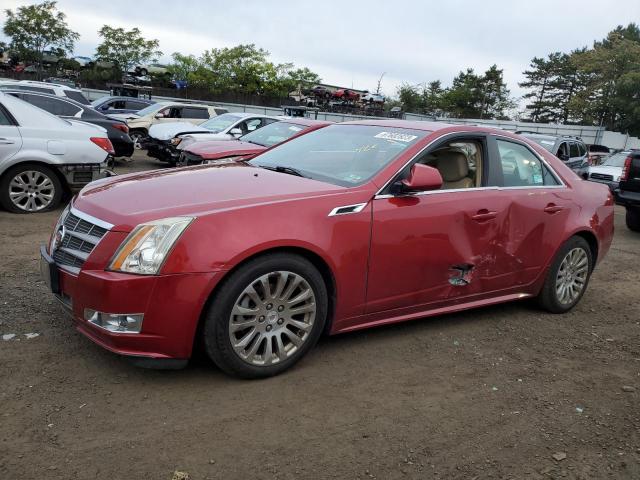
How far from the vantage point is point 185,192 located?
11.7 feet

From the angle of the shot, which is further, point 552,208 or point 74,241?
point 552,208

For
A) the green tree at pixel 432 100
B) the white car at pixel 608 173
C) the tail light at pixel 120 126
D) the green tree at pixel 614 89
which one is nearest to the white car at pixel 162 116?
the tail light at pixel 120 126

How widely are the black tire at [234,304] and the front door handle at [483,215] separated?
141 cm


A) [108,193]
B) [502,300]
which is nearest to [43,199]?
[108,193]

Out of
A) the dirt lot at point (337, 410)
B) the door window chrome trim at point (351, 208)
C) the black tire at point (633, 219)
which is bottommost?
the black tire at point (633, 219)

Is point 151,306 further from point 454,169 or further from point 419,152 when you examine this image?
point 454,169

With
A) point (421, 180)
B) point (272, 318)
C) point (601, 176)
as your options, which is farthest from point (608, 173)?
point (272, 318)

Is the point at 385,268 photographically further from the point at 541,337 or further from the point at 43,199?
the point at 43,199

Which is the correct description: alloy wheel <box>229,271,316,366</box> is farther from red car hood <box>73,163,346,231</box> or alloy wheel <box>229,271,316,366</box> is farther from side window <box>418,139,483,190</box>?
side window <box>418,139,483,190</box>

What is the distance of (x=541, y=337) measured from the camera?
4672mm

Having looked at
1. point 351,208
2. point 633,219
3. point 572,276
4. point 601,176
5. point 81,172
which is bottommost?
point 633,219

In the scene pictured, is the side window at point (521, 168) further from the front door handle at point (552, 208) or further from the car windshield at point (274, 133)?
the car windshield at point (274, 133)

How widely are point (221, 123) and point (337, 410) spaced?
11845 millimetres

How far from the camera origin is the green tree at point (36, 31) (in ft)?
125
